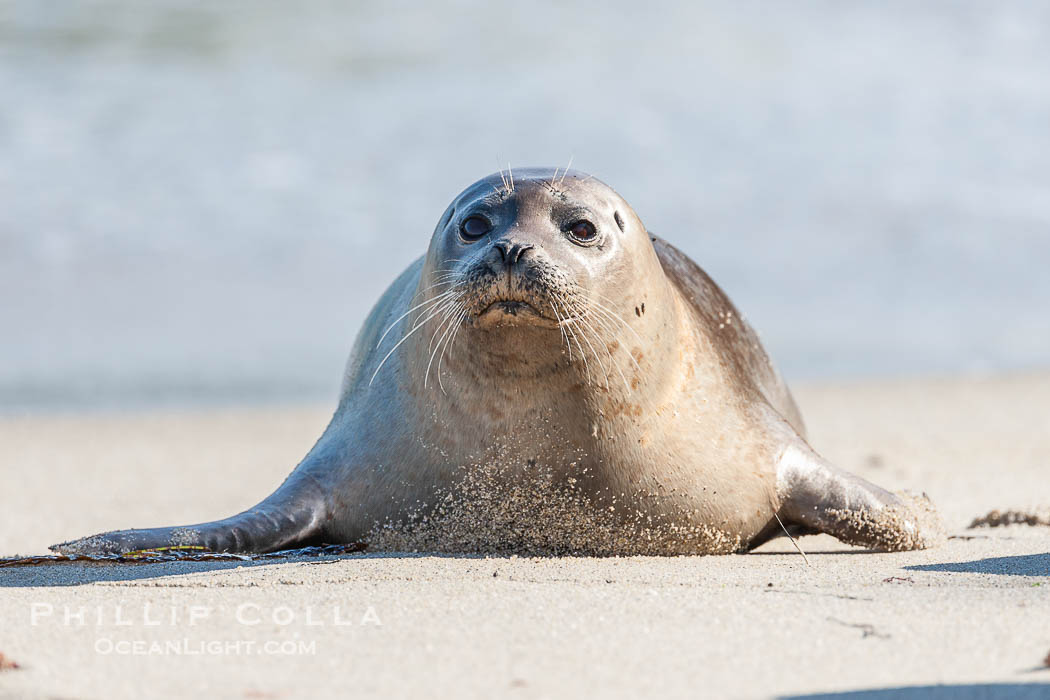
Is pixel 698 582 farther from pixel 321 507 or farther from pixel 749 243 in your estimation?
pixel 749 243

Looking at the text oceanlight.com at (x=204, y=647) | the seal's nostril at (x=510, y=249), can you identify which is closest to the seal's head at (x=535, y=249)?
the seal's nostril at (x=510, y=249)

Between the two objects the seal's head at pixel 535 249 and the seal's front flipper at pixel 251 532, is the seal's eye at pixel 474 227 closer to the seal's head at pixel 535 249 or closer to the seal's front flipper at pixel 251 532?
the seal's head at pixel 535 249

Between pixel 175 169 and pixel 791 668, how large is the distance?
51.6ft

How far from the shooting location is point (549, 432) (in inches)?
166

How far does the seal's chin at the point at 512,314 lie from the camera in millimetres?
3883

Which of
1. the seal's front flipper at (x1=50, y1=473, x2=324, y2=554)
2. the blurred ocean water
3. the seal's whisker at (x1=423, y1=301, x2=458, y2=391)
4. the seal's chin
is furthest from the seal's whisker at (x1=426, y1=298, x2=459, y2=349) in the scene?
the blurred ocean water

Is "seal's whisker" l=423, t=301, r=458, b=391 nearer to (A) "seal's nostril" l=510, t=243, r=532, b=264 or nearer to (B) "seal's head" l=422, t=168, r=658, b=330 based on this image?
(B) "seal's head" l=422, t=168, r=658, b=330

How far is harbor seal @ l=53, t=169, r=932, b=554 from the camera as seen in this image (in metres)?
4.09

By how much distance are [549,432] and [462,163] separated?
1392 cm

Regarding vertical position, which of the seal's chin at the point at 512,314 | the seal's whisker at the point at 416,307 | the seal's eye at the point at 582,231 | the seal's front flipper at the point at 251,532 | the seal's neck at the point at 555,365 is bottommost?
the seal's front flipper at the point at 251,532

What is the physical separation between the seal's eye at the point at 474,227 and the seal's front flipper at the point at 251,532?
1.15 metres

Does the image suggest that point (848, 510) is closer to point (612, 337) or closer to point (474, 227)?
point (612, 337)

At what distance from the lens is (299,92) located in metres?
20.7

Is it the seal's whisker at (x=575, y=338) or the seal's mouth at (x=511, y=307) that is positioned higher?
the seal's mouth at (x=511, y=307)
